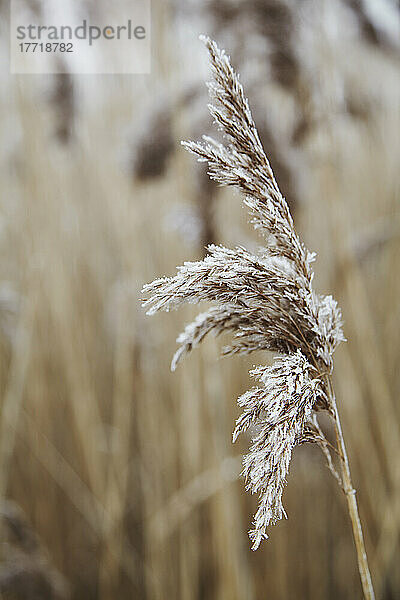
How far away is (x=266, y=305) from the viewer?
32cm

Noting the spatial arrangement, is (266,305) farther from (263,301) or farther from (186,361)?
(186,361)

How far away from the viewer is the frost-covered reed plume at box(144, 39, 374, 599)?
10.7 inches

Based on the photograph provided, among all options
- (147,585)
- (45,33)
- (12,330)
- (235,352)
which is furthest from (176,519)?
(45,33)

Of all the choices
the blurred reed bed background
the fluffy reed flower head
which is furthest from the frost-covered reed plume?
the blurred reed bed background

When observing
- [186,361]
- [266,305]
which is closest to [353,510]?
[266,305]

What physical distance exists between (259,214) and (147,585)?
91 cm

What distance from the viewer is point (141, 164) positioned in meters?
0.80

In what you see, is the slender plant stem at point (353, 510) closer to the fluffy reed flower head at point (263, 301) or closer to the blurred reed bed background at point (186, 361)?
the fluffy reed flower head at point (263, 301)

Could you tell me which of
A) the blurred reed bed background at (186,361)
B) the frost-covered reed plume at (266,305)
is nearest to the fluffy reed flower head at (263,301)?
the frost-covered reed plume at (266,305)

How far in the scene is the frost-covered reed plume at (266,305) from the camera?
27cm

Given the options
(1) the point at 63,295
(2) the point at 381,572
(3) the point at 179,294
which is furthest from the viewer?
(1) the point at 63,295

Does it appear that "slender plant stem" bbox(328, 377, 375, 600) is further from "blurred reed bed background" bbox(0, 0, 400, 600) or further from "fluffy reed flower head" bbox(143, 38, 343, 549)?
"blurred reed bed background" bbox(0, 0, 400, 600)

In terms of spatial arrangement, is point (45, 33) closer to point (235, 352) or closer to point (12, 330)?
point (12, 330)

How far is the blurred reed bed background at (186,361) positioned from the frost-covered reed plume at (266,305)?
0.41 meters
